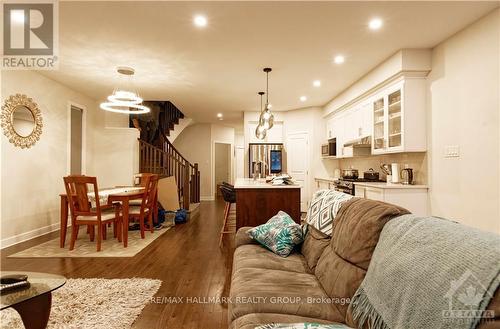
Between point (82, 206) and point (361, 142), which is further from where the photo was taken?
point (361, 142)

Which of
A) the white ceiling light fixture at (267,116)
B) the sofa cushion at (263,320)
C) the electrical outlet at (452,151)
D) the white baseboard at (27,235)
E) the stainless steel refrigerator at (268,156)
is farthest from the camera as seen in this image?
the stainless steel refrigerator at (268,156)

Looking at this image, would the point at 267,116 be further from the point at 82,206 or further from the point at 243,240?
the point at 82,206

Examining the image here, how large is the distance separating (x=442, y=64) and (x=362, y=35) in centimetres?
111

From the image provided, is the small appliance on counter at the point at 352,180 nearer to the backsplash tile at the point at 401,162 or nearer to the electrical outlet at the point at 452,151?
the backsplash tile at the point at 401,162

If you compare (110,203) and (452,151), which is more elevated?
(452,151)

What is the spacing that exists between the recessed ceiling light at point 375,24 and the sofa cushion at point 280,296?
2.65 m

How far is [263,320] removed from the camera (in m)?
1.26

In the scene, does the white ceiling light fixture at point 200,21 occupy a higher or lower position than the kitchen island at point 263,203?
higher

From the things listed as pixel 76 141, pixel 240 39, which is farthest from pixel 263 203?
pixel 76 141

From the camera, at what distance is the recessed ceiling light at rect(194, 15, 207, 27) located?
284cm

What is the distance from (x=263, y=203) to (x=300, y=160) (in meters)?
3.76

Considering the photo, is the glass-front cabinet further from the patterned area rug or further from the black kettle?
the patterned area rug

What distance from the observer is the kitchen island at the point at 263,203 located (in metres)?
3.64

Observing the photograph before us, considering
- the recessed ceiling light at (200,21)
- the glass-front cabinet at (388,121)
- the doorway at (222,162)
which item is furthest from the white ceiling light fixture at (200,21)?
the doorway at (222,162)
